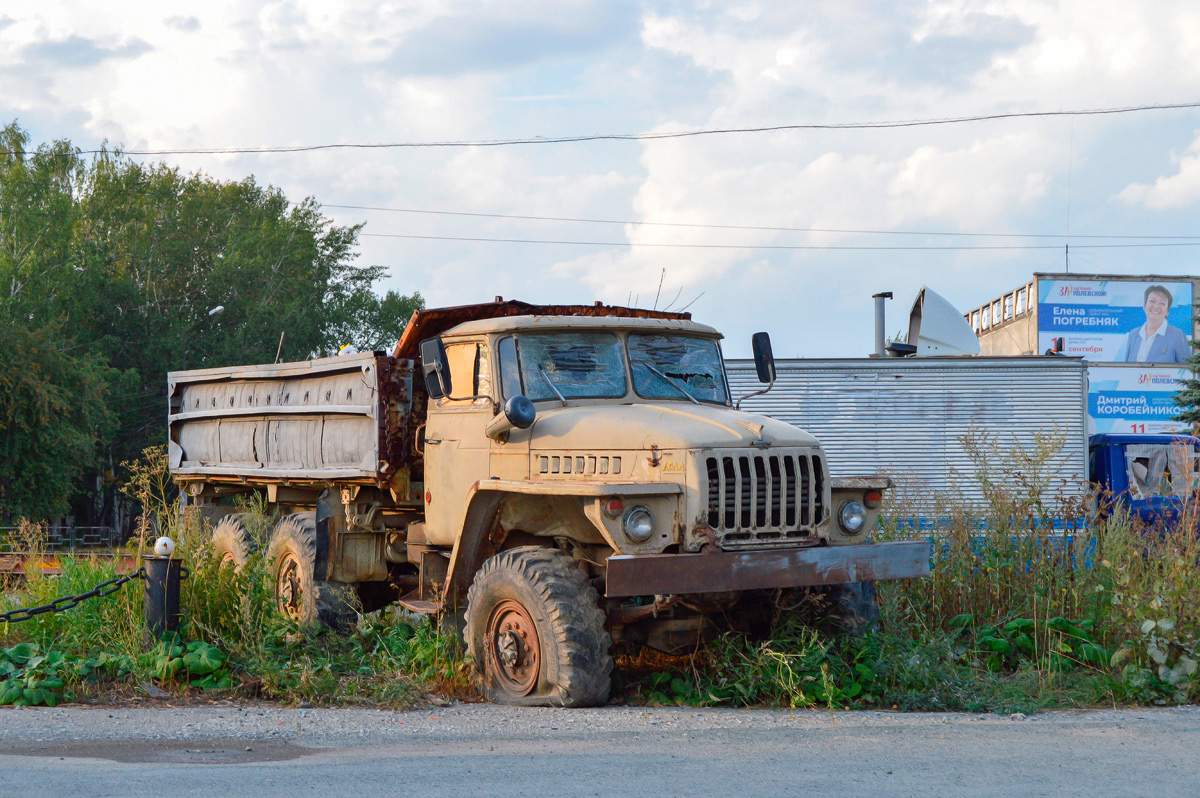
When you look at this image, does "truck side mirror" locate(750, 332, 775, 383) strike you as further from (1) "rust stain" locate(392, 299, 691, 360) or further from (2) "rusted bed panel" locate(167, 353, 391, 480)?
(2) "rusted bed panel" locate(167, 353, 391, 480)

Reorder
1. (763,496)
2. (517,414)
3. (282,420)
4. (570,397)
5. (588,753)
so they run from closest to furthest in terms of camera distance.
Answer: (588,753) < (763,496) < (517,414) < (570,397) < (282,420)

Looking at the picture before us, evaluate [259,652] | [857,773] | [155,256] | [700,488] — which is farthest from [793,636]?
[155,256]

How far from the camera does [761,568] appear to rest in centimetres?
721

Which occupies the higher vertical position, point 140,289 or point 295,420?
point 140,289

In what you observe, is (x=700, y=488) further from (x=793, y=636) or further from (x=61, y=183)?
(x=61, y=183)

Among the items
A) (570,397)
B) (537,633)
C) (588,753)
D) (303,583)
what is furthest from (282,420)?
(588,753)

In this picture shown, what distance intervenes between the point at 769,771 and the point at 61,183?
47261 millimetres

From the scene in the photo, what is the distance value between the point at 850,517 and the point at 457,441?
2.91 m

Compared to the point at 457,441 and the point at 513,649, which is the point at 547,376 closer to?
the point at 457,441

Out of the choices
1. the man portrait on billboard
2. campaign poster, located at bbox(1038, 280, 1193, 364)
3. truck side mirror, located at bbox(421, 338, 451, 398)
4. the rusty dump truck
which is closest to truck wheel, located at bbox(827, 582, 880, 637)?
the rusty dump truck

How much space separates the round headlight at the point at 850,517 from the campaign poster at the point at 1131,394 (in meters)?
40.8

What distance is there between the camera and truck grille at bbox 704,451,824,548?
732 centimetres

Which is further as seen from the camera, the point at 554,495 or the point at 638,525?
the point at 554,495

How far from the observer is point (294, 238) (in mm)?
49125
